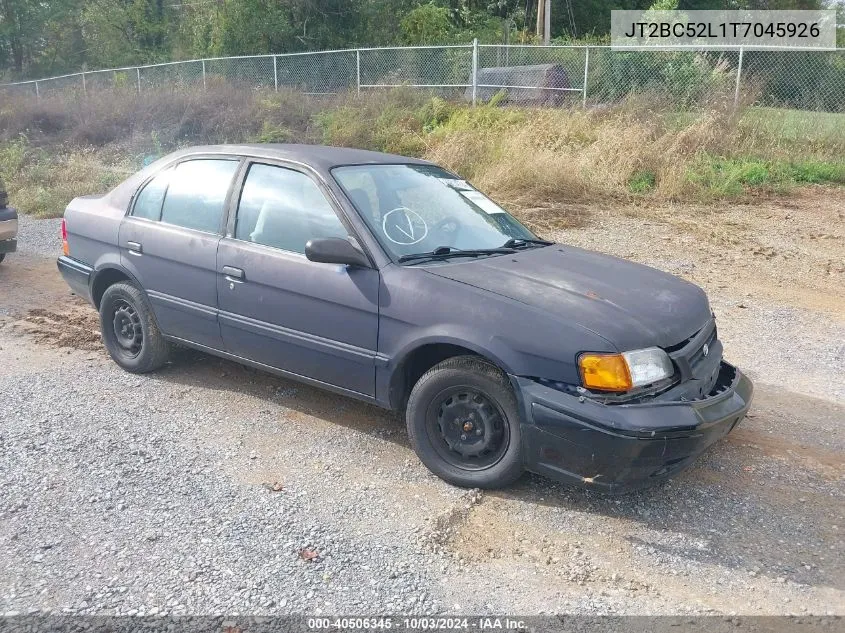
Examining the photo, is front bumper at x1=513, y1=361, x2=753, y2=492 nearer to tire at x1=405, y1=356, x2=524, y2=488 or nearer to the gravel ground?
tire at x1=405, y1=356, x2=524, y2=488

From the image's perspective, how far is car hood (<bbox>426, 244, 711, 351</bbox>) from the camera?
359 centimetres

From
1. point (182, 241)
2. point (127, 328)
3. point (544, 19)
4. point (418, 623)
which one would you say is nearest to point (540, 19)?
point (544, 19)

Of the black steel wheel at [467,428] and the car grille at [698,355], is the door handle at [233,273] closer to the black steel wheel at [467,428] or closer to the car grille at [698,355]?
the black steel wheel at [467,428]

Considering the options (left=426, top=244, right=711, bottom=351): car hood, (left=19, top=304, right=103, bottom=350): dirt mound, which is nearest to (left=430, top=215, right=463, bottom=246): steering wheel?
(left=426, top=244, right=711, bottom=351): car hood

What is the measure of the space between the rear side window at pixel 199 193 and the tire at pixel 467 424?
1843 millimetres

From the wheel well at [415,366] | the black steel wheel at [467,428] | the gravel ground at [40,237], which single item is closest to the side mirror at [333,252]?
the wheel well at [415,366]

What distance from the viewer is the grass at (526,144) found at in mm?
11750

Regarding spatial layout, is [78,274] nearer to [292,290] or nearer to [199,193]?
[199,193]

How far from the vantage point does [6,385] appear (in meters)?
5.25

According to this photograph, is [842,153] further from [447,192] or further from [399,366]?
[399,366]

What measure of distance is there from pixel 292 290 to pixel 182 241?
1.02 metres

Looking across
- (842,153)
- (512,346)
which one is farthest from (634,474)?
(842,153)

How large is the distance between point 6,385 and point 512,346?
3688 millimetres

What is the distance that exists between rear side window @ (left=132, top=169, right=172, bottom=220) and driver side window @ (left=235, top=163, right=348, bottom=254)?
82 centimetres
